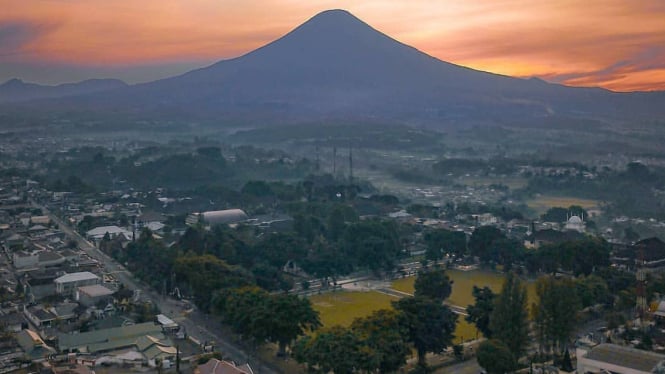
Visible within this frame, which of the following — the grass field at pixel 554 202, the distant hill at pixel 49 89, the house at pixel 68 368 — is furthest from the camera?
the distant hill at pixel 49 89

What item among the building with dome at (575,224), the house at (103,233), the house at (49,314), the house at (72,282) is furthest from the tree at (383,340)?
the building with dome at (575,224)

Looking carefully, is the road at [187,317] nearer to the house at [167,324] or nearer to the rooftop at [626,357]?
the house at [167,324]

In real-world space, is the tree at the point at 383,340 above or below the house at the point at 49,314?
above

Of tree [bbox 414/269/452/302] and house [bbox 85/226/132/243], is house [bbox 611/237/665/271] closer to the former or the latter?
tree [bbox 414/269/452/302]

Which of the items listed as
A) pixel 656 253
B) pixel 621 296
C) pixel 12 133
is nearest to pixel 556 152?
pixel 656 253

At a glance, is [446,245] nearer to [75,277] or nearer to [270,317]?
[270,317]

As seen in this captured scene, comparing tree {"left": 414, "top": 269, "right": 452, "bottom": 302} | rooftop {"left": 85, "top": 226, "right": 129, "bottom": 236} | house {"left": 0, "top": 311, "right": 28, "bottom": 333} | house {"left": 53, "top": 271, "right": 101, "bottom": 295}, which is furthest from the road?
tree {"left": 414, "top": 269, "right": 452, "bottom": 302}

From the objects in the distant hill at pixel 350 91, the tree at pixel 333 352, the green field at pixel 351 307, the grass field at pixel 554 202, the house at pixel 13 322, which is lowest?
the grass field at pixel 554 202

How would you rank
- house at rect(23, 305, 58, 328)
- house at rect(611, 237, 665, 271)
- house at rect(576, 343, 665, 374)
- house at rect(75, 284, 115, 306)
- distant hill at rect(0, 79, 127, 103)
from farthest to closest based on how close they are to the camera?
distant hill at rect(0, 79, 127, 103) → house at rect(611, 237, 665, 271) → house at rect(75, 284, 115, 306) → house at rect(23, 305, 58, 328) → house at rect(576, 343, 665, 374)

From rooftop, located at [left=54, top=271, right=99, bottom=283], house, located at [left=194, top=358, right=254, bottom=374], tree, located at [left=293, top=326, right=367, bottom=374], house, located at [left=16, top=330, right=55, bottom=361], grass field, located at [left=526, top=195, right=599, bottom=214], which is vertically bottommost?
grass field, located at [left=526, top=195, right=599, bottom=214]
